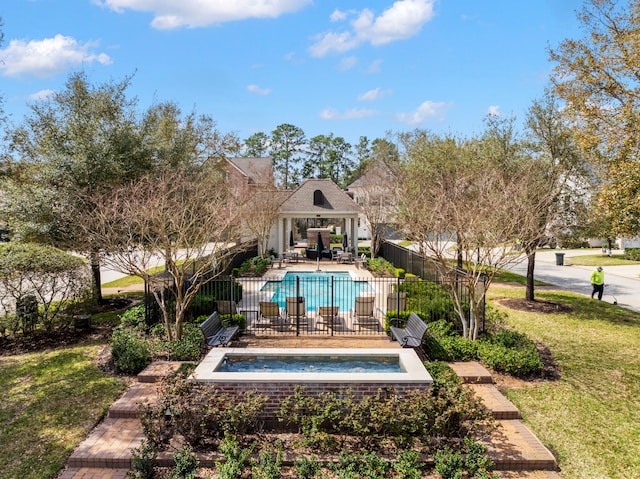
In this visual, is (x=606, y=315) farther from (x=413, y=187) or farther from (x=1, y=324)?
(x=1, y=324)

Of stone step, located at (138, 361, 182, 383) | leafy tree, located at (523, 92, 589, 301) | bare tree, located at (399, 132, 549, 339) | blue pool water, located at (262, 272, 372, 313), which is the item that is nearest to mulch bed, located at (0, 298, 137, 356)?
stone step, located at (138, 361, 182, 383)

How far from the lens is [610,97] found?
1288 centimetres

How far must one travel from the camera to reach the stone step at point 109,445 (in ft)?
19.7

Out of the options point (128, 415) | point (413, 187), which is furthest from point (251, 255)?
point (128, 415)

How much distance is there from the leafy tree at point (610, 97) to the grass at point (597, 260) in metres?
22.1

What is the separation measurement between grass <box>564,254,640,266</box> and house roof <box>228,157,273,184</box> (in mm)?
25978

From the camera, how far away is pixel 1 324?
37.3 feet

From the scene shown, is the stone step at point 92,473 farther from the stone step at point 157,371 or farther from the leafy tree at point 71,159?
the leafy tree at point 71,159

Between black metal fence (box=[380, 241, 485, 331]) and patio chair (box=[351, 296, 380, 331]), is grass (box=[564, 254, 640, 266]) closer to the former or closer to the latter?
black metal fence (box=[380, 241, 485, 331])

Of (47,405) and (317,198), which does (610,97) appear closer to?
(47,405)

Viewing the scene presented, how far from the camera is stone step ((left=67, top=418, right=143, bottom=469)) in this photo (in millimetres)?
6000

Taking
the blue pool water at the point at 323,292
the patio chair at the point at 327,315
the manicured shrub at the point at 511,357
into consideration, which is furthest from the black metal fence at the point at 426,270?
the patio chair at the point at 327,315

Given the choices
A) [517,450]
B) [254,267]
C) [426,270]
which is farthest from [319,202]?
[517,450]

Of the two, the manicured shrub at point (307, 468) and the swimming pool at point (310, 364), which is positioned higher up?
the swimming pool at point (310, 364)
